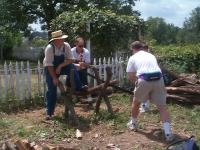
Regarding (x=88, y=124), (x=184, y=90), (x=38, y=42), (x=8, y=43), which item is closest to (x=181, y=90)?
(x=184, y=90)

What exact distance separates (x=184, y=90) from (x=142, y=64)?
3467mm

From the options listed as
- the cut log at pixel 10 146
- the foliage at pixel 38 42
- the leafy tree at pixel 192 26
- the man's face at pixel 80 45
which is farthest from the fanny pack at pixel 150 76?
the leafy tree at pixel 192 26

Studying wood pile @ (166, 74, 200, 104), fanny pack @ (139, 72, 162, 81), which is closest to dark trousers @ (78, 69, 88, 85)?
wood pile @ (166, 74, 200, 104)

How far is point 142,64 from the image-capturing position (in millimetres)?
7438

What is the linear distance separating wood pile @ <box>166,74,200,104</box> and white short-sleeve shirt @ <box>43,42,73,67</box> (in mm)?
3093

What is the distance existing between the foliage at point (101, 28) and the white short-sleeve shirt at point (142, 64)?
244 inches

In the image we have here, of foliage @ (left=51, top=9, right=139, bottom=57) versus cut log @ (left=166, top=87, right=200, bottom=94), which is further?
foliage @ (left=51, top=9, right=139, bottom=57)

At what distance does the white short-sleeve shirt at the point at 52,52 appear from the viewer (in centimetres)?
862

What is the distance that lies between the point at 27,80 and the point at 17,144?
4672 mm

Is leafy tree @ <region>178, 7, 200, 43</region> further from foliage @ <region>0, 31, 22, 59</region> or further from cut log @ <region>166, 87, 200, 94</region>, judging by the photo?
cut log @ <region>166, 87, 200, 94</region>

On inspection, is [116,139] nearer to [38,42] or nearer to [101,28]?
[101,28]

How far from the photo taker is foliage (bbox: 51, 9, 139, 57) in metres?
13.8

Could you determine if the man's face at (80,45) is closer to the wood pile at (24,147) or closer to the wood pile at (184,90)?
the wood pile at (184,90)

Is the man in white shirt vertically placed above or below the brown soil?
above
